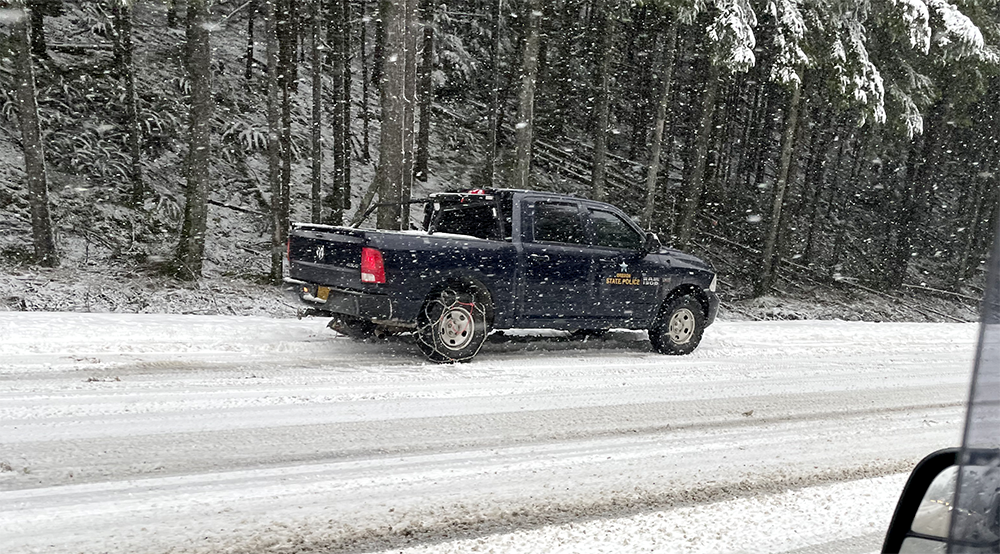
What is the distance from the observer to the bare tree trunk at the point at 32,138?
44.4 ft

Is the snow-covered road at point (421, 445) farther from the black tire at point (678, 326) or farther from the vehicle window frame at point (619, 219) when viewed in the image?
the vehicle window frame at point (619, 219)

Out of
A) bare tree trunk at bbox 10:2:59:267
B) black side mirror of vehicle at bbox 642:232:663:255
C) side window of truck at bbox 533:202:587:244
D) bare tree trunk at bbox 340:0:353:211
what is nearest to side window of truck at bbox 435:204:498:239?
side window of truck at bbox 533:202:587:244

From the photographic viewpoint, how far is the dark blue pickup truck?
7.67 meters

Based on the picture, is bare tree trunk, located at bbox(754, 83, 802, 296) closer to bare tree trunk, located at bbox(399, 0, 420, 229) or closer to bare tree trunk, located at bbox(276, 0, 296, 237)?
bare tree trunk, located at bbox(399, 0, 420, 229)

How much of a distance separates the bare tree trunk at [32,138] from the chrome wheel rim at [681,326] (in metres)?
12.3

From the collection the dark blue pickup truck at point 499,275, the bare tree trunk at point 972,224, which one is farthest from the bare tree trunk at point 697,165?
the bare tree trunk at point 972,224

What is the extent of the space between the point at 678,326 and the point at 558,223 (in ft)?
7.59

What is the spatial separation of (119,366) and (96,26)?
22.9 m

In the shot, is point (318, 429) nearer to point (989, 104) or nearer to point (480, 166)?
point (480, 166)

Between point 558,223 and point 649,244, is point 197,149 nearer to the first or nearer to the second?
point 558,223

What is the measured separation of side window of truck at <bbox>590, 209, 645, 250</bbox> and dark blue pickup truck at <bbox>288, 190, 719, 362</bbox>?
0.05 ft

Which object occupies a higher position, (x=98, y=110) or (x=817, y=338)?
(x=98, y=110)

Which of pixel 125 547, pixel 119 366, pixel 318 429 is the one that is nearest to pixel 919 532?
pixel 125 547

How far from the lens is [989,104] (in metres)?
29.4
